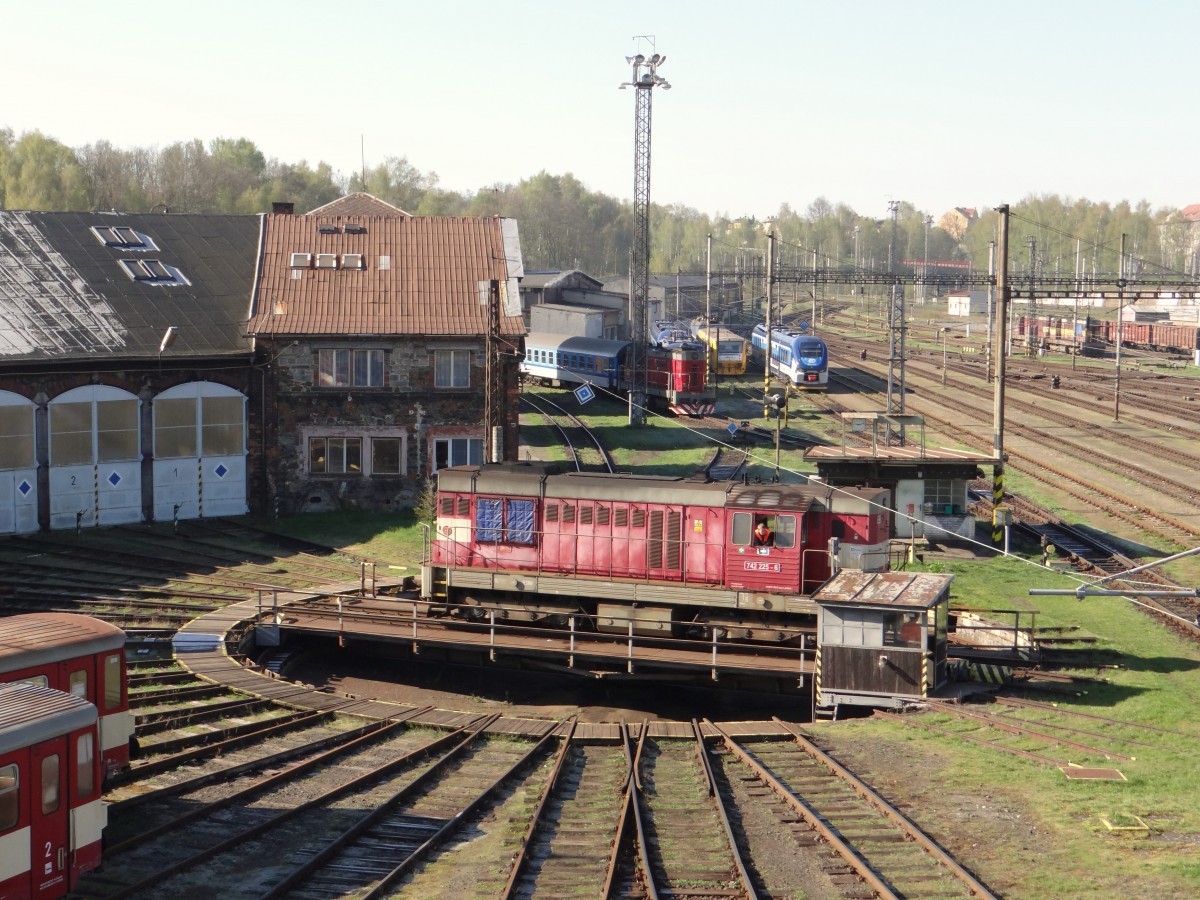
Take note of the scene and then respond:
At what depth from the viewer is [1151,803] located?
19719 millimetres

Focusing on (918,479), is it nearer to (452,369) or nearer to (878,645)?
(878,645)

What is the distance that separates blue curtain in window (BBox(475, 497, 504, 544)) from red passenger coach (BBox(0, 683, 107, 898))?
657 inches

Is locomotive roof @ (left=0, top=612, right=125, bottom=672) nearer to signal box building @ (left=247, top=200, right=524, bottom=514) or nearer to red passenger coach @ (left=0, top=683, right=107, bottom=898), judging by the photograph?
red passenger coach @ (left=0, top=683, right=107, bottom=898)

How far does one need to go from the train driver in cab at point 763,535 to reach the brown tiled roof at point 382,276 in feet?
53.4

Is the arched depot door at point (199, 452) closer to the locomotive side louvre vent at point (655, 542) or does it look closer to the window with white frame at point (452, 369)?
the window with white frame at point (452, 369)

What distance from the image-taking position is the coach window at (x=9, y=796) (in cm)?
1437

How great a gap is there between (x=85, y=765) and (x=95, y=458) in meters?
27.5

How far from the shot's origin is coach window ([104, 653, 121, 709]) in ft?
63.2

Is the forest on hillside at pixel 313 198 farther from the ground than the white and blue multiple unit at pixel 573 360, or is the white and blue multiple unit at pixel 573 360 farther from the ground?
the forest on hillside at pixel 313 198

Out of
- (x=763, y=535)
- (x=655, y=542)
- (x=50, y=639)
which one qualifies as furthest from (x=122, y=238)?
(x=50, y=639)

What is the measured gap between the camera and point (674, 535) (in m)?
30.7

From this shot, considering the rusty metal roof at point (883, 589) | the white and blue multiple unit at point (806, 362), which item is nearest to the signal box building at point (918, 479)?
the rusty metal roof at point (883, 589)

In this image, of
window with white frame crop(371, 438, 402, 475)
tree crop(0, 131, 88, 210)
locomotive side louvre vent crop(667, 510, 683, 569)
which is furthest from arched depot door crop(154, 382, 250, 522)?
tree crop(0, 131, 88, 210)

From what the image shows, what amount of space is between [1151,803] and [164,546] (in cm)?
2961
